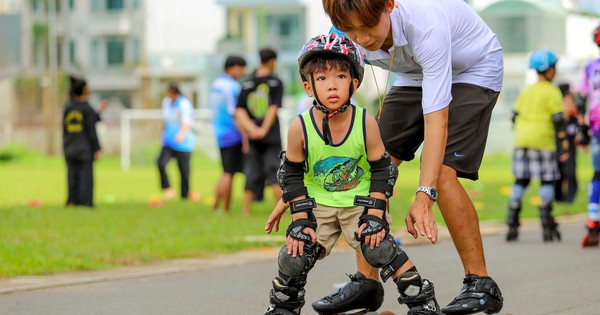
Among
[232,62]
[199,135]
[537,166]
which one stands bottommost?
[199,135]

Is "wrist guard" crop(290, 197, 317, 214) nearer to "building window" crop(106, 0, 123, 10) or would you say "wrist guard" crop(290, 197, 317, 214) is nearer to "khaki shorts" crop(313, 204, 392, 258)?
"khaki shorts" crop(313, 204, 392, 258)

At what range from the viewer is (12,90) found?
7188 cm

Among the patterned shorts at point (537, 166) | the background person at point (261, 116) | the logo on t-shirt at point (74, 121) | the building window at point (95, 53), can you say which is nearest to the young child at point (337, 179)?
the patterned shorts at point (537, 166)

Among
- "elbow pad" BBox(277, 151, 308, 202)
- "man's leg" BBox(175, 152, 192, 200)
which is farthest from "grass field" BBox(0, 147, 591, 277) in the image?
"elbow pad" BBox(277, 151, 308, 202)

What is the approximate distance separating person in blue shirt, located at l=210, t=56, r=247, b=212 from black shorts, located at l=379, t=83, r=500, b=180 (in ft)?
26.7

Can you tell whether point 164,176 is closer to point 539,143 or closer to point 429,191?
point 539,143

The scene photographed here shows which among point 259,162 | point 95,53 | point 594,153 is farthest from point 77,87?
point 95,53

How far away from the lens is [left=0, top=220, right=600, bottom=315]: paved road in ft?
22.3

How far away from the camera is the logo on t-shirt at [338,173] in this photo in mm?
5445

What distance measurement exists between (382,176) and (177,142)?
42.4ft

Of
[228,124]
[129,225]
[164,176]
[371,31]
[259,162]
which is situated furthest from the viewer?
[164,176]

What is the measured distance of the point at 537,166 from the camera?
36.5 ft

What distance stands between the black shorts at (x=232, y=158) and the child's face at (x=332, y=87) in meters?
9.07

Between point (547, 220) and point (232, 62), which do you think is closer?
point (547, 220)
